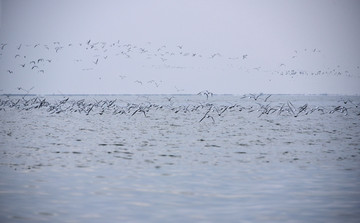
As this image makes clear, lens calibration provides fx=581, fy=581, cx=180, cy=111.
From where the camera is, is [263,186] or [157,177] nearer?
[263,186]

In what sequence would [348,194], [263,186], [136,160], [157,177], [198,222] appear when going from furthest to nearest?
[136,160] → [157,177] → [263,186] → [348,194] → [198,222]

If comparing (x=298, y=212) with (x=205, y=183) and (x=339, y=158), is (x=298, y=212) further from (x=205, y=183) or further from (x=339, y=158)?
(x=339, y=158)

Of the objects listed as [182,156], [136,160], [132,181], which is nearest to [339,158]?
[182,156]

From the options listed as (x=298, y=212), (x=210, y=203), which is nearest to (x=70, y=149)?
(x=210, y=203)

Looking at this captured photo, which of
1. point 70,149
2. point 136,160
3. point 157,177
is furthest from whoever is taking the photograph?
point 70,149

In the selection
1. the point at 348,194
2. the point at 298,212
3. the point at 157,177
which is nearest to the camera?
the point at 298,212

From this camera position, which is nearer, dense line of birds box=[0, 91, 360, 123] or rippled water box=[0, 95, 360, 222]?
rippled water box=[0, 95, 360, 222]

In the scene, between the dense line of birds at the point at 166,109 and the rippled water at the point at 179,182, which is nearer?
the rippled water at the point at 179,182

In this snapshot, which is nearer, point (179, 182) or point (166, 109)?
point (179, 182)

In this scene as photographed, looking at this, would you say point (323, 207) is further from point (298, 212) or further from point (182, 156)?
point (182, 156)

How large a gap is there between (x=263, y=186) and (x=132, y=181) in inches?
182

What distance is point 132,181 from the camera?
2062 cm

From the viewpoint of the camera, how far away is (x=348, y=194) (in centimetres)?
1831

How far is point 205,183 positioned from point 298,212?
504cm
